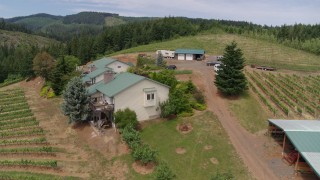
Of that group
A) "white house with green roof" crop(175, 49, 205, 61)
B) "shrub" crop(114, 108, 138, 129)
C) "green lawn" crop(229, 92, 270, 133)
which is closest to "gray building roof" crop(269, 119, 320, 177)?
"green lawn" crop(229, 92, 270, 133)

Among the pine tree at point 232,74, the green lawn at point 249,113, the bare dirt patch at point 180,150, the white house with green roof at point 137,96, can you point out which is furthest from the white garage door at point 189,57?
the bare dirt patch at point 180,150

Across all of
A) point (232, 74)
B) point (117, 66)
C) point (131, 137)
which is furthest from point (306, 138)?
point (117, 66)

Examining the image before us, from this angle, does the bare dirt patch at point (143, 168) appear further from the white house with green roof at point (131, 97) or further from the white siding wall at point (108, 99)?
the white siding wall at point (108, 99)

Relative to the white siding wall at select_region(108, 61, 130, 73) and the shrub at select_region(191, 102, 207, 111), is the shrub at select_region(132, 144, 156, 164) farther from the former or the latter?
the white siding wall at select_region(108, 61, 130, 73)

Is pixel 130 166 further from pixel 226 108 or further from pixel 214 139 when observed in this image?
pixel 226 108

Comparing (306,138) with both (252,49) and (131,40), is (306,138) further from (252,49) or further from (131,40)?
(131,40)

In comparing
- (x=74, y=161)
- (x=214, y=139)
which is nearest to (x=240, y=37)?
(x=214, y=139)
